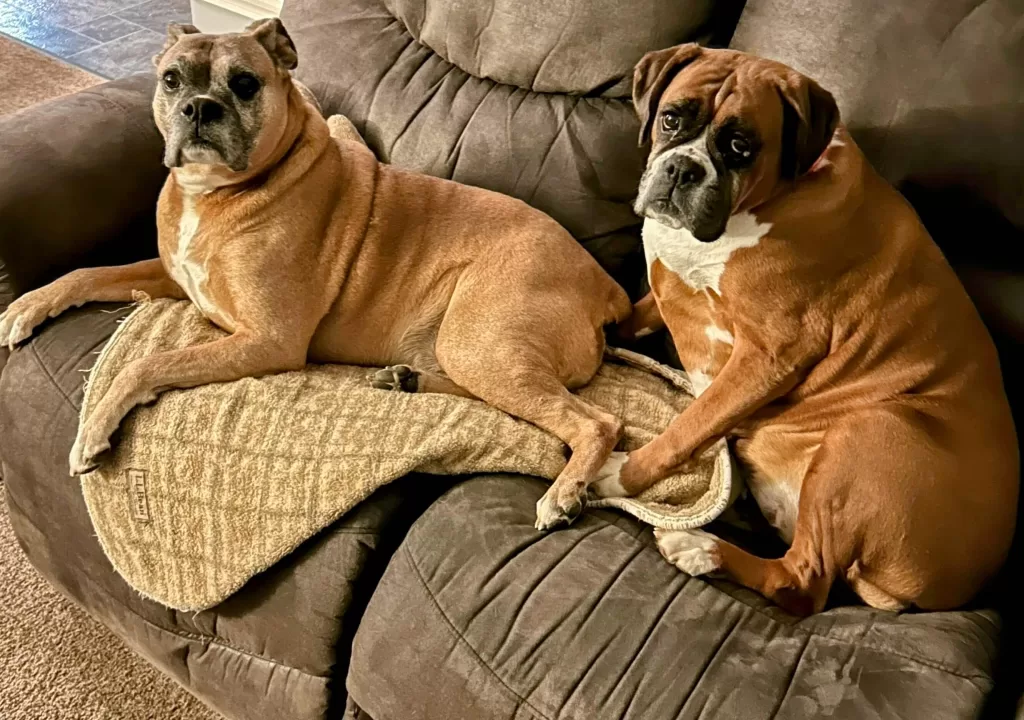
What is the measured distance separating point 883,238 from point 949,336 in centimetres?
22

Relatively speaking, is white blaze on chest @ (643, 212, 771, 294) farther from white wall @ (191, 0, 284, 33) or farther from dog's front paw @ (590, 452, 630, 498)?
white wall @ (191, 0, 284, 33)

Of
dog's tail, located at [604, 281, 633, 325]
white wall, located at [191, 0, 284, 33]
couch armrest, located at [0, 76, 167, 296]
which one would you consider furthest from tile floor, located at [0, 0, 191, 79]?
dog's tail, located at [604, 281, 633, 325]

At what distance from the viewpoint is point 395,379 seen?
6.15 feet

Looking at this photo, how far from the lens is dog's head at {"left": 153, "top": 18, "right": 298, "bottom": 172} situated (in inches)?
68.3

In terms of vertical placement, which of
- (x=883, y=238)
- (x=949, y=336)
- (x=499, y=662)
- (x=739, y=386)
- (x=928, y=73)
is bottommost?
(x=499, y=662)

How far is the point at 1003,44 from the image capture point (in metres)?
1.69

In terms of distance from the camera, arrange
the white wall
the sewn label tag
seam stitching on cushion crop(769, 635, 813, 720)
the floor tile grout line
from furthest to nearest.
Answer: the floor tile grout line, the white wall, the sewn label tag, seam stitching on cushion crop(769, 635, 813, 720)

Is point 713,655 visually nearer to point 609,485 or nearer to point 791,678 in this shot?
point 791,678

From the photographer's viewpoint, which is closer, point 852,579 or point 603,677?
point 603,677

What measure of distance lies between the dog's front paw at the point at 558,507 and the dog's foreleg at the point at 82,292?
3.35 ft

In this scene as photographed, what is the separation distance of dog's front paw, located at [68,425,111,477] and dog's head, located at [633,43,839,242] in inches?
43.7

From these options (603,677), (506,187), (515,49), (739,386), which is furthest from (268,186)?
(603,677)

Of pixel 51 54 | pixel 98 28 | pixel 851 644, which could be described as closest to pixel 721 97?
pixel 851 644

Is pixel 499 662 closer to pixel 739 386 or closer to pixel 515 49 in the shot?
pixel 739 386
